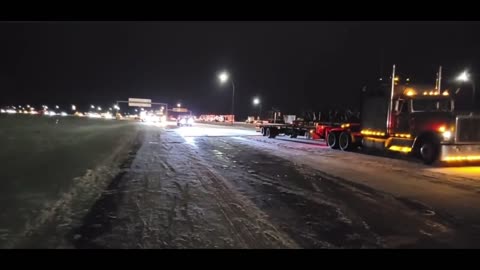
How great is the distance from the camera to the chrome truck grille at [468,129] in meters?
17.2

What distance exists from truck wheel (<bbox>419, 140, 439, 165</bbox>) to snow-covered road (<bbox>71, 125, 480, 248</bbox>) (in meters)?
2.25

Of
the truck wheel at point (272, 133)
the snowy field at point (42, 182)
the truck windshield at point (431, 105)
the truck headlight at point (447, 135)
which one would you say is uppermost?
the truck windshield at point (431, 105)

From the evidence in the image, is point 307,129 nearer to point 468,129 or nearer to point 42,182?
Answer: point 468,129

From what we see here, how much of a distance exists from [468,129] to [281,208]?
39.0 feet

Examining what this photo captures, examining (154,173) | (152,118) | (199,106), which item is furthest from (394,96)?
(199,106)

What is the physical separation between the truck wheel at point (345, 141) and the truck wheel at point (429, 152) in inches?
224

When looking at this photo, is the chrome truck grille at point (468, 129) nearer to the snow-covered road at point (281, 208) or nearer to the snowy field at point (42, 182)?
the snow-covered road at point (281, 208)

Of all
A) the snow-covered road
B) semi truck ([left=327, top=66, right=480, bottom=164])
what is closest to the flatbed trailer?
semi truck ([left=327, top=66, right=480, bottom=164])

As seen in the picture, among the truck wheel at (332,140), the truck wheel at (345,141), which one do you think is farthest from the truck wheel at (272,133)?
the truck wheel at (345,141)

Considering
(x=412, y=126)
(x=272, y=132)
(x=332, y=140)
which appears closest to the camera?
(x=412, y=126)

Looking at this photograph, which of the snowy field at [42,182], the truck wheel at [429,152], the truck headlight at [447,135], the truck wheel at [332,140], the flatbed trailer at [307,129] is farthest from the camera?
the flatbed trailer at [307,129]

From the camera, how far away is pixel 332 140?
2520 cm

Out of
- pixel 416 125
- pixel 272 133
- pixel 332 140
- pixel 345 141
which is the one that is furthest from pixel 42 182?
pixel 272 133
